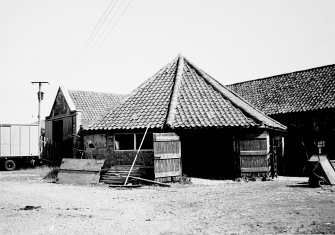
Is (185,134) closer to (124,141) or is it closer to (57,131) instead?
(124,141)

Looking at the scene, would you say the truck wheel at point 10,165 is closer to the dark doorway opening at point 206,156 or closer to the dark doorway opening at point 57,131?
the dark doorway opening at point 57,131

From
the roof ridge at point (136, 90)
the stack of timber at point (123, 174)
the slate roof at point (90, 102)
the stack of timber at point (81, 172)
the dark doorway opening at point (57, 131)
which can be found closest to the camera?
the stack of timber at point (123, 174)

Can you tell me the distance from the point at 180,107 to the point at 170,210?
782 centimetres

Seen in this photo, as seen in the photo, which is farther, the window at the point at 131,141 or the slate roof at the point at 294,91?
the slate roof at the point at 294,91

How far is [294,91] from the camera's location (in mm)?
23875

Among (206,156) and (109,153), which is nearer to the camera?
(109,153)

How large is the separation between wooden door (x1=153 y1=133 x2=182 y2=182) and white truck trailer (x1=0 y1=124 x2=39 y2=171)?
42.6ft

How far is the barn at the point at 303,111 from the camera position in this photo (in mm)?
20592

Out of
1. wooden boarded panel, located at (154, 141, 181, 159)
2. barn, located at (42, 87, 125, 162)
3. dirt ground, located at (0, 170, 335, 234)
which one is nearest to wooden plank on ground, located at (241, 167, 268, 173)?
dirt ground, located at (0, 170, 335, 234)

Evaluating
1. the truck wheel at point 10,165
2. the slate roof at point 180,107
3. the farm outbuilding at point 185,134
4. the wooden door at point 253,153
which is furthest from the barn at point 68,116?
the wooden door at point 253,153

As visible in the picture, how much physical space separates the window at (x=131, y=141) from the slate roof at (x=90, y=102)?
312 inches

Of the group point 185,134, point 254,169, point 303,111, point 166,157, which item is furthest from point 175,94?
point 303,111

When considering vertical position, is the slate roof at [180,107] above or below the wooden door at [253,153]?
above

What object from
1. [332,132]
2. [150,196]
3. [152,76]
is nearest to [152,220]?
[150,196]
